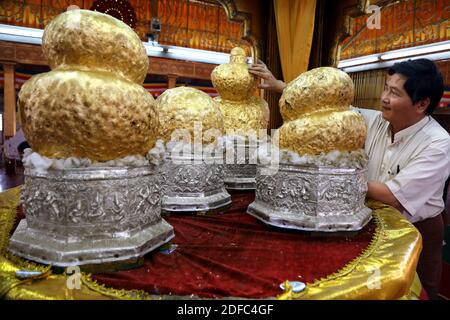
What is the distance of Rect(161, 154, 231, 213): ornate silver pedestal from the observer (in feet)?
3.79

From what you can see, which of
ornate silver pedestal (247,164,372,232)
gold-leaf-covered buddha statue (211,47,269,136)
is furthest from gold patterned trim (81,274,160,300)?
gold-leaf-covered buddha statue (211,47,269,136)

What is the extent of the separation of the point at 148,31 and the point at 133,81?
17.3 ft

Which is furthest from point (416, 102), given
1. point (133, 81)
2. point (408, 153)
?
point (133, 81)

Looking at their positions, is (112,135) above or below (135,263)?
above

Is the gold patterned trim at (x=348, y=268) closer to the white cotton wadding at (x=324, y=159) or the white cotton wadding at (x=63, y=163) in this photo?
the white cotton wadding at (x=324, y=159)

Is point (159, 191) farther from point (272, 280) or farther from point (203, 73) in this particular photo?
point (203, 73)

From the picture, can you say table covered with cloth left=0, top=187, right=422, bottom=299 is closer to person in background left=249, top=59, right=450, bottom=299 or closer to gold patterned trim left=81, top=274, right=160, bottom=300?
gold patterned trim left=81, top=274, right=160, bottom=300

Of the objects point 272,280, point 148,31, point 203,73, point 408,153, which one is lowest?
point 272,280

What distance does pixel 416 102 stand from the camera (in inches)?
52.6

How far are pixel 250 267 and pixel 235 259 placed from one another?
6 cm

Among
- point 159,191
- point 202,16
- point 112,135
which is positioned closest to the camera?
point 112,135

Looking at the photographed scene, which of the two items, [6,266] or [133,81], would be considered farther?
[133,81]

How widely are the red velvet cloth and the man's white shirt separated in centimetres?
32

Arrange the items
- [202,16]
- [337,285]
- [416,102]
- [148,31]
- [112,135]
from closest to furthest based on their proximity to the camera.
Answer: [337,285] < [112,135] < [416,102] < [148,31] < [202,16]
